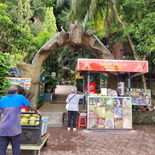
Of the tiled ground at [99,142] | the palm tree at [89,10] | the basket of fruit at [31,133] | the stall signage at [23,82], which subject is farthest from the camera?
the palm tree at [89,10]

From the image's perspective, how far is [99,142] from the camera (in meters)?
5.27

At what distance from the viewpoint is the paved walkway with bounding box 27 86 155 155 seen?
450 centimetres

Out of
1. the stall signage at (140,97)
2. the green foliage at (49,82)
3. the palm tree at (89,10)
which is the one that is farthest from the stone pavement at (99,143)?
the palm tree at (89,10)

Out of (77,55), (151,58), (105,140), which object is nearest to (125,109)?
(105,140)

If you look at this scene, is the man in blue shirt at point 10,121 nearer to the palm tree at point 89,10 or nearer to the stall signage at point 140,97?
the stall signage at point 140,97

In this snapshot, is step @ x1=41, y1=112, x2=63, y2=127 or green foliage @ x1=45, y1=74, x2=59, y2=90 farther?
green foliage @ x1=45, y1=74, x2=59, y2=90

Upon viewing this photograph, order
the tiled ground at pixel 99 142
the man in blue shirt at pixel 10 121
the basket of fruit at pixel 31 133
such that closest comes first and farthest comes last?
the man in blue shirt at pixel 10 121, the basket of fruit at pixel 31 133, the tiled ground at pixel 99 142

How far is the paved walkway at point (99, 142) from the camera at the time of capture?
4504 mm

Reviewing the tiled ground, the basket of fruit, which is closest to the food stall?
the tiled ground

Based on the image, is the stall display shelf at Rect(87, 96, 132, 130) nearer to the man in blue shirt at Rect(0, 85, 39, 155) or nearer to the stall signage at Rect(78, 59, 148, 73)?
the stall signage at Rect(78, 59, 148, 73)

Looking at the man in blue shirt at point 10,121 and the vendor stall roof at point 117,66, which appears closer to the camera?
the man in blue shirt at point 10,121

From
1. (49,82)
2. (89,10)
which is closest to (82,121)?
(49,82)

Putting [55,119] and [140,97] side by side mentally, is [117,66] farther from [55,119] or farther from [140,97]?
[55,119]

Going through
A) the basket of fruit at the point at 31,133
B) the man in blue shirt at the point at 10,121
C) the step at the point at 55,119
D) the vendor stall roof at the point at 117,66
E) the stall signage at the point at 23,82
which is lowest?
the step at the point at 55,119
